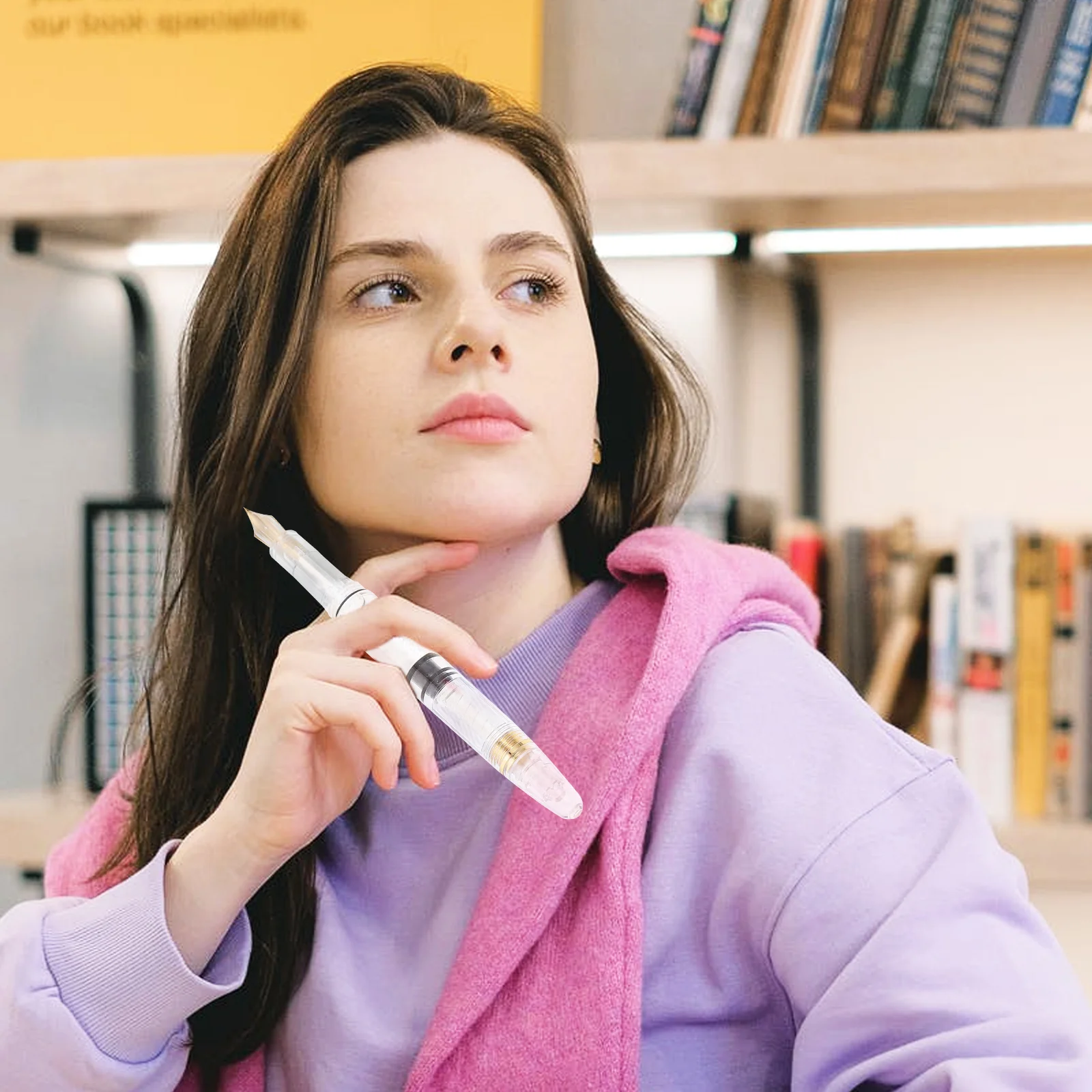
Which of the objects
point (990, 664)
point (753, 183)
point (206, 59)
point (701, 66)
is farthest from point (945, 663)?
point (206, 59)

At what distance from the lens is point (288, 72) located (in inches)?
57.5

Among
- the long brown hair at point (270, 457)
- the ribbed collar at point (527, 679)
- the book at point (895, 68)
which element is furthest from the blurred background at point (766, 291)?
the ribbed collar at point (527, 679)

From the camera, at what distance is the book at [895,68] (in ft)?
4.25

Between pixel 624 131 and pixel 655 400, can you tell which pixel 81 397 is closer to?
pixel 624 131

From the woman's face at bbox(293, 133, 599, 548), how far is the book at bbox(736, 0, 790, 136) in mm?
471

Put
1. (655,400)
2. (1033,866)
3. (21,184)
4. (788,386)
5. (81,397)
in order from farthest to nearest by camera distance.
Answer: (81,397), (788,386), (21,184), (1033,866), (655,400)

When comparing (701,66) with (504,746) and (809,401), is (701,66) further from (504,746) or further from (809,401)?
(504,746)

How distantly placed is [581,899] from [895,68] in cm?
82

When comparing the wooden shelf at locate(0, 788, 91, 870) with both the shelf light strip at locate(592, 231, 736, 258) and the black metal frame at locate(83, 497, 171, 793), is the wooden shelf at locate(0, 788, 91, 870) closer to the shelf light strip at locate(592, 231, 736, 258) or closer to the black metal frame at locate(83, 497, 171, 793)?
the black metal frame at locate(83, 497, 171, 793)

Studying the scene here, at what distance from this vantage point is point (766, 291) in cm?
166

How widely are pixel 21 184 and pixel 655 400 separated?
2.30ft

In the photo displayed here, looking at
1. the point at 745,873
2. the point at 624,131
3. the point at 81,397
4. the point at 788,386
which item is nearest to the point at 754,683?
the point at 745,873

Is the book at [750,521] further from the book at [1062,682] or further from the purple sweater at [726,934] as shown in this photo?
the purple sweater at [726,934]

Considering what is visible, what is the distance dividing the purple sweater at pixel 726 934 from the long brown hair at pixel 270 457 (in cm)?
3
